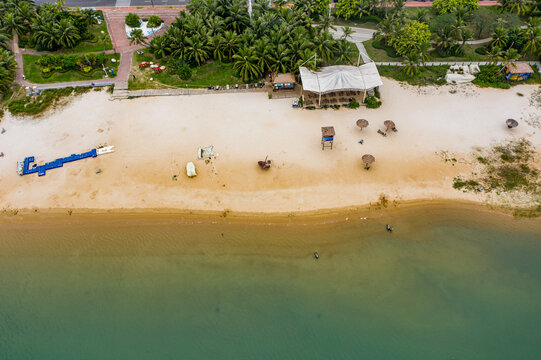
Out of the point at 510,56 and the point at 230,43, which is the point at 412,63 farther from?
the point at 230,43

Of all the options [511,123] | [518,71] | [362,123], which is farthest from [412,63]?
[362,123]

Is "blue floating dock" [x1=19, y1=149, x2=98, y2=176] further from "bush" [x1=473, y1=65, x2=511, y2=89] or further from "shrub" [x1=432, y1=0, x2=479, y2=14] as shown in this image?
"shrub" [x1=432, y1=0, x2=479, y2=14]

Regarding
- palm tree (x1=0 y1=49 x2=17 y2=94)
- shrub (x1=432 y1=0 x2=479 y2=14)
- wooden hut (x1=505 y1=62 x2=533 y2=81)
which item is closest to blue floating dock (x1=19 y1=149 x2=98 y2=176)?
palm tree (x1=0 y1=49 x2=17 y2=94)

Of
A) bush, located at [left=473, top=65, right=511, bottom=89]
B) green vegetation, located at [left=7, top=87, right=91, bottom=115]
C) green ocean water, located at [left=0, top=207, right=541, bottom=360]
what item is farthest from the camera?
bush, located at [left=473, top=65, right=511, bottom=89]

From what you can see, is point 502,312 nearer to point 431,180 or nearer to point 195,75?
point 431,180

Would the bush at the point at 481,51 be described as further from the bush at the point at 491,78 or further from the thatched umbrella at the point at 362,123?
the thatched umbrella at the point at 362,123

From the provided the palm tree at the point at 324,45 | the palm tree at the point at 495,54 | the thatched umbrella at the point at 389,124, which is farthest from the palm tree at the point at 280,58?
the palm tree at the point at 495,54
